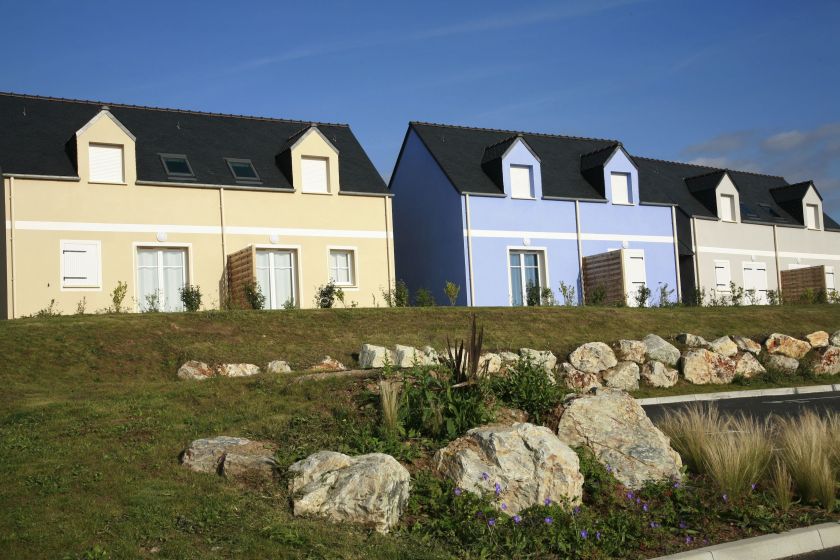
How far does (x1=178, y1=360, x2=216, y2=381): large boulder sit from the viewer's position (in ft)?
53.1

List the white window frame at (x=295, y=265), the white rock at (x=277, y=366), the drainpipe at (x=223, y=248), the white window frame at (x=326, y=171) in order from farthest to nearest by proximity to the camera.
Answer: the white window frame at (x=326, y=171)
the white window frame at (x=295, y=265)
the drainpipe at (x=223, y=248)
the white rock at (x=277, y=366)

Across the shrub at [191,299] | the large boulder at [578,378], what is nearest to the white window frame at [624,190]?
the large boulder at [578,378]

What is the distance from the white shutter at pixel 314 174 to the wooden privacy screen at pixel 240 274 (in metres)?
3.54

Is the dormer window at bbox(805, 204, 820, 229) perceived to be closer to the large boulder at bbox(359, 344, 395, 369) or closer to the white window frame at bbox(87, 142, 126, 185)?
the large boulder at bbox(359, 344, 395, 369)

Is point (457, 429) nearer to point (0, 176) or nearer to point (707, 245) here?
point (0, 176)

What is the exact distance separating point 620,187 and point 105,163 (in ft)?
62.8

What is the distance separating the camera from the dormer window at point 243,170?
89.1 feet

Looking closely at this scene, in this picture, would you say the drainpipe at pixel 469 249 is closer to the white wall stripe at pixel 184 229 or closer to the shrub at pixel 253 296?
the white wall stripe at pixel 184 229

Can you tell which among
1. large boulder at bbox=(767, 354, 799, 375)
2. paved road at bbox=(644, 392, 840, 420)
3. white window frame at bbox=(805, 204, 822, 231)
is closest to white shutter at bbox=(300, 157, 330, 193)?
large boulder at bbox=(767, 354, 799, 375)

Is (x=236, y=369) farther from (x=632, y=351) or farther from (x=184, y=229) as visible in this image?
(x=184, y=229)

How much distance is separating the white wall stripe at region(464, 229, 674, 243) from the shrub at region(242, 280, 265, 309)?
26.8 ft

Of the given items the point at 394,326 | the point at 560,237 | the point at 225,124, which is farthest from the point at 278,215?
the point at 560,237

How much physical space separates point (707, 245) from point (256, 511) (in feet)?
107

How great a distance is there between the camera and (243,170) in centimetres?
2759
